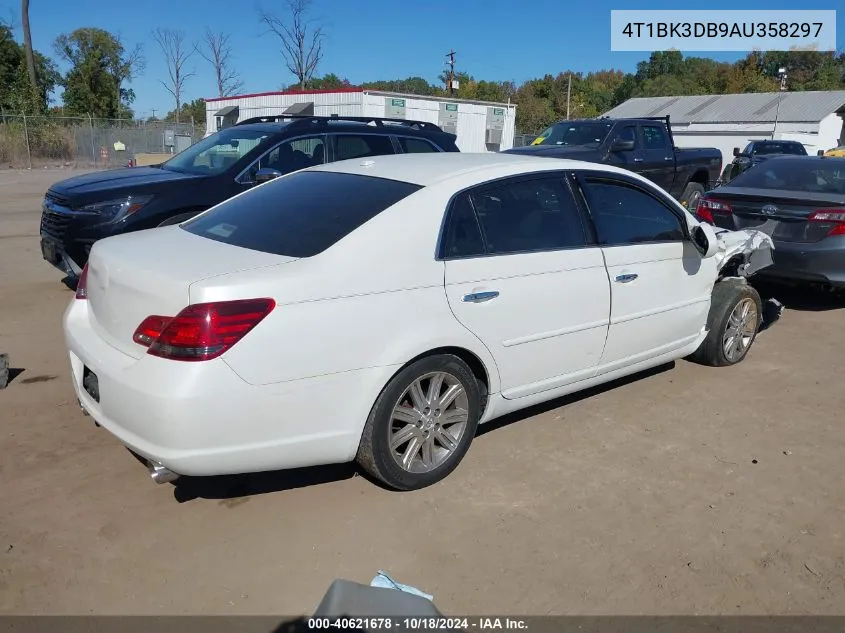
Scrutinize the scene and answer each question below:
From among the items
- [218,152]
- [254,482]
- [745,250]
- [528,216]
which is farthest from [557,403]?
[218,152]

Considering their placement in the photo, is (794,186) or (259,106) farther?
(259,106)

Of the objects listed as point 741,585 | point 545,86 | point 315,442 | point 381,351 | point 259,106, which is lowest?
point 741,585

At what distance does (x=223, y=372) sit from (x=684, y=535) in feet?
7.16

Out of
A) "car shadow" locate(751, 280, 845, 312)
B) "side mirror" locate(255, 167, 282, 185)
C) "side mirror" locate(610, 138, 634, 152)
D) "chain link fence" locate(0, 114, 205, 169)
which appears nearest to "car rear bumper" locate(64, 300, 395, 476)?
"side mirror" locate(255, 167, 282, 185)

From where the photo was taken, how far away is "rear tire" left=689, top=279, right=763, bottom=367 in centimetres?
538

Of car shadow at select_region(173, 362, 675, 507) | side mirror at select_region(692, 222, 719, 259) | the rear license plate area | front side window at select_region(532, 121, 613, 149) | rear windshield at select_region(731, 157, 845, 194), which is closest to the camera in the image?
the rear license plate area

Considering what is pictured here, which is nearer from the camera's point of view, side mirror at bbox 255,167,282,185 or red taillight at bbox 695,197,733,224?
side mirror at bbox 255,167,282,185

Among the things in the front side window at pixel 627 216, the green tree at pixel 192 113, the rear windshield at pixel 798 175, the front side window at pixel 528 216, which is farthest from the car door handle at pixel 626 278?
the green tree at pixel 192 113

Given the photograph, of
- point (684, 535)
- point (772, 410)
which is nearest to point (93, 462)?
point (684, 535)

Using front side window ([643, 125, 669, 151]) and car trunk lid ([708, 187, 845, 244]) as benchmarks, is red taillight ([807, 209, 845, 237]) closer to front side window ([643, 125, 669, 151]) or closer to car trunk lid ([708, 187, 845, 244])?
car trunk lid ([708, 187, 845, 244])

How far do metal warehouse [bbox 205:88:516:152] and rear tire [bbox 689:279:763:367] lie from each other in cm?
2096

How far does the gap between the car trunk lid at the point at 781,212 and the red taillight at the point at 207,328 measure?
5.93 m

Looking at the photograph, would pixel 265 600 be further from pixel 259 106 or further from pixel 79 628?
pixel 259 106

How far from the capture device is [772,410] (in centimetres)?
477
